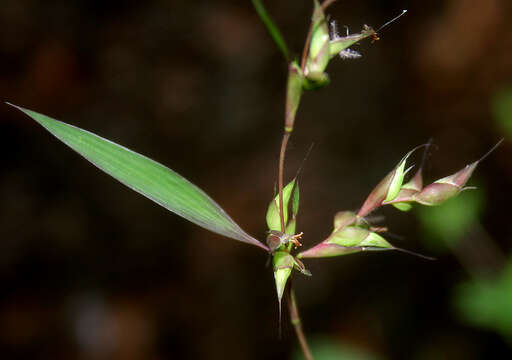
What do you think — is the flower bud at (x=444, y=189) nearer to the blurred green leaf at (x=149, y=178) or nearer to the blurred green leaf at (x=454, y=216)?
the blurred green leaf at (x=149, y=178)

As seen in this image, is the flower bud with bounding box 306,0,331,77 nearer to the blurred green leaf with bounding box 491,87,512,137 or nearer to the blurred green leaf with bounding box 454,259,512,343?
the blurred green leaf with bounding box 454,259,512,343

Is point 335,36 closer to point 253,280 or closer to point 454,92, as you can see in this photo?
point 253,280

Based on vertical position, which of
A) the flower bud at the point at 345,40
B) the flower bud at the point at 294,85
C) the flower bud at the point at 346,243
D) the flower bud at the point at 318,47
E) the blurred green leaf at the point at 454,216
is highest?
the blurred green leaf at the point at 454,216

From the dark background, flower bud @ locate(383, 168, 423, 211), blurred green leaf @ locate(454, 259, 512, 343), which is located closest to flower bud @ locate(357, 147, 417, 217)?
flower bud @ locate(383, 168, 423, 211)

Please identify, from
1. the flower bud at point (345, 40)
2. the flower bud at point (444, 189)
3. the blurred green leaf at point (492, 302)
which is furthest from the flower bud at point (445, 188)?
the blurred green leaf at point (492, 302)

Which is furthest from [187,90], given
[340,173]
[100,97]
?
[340,173]

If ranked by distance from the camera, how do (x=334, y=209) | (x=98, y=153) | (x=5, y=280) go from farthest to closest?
1. (x=334, y=209)
2. (x=5, y=280)
3. (x=98, y=153)

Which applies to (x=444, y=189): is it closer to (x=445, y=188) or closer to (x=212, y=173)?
(x=445, y=188)
